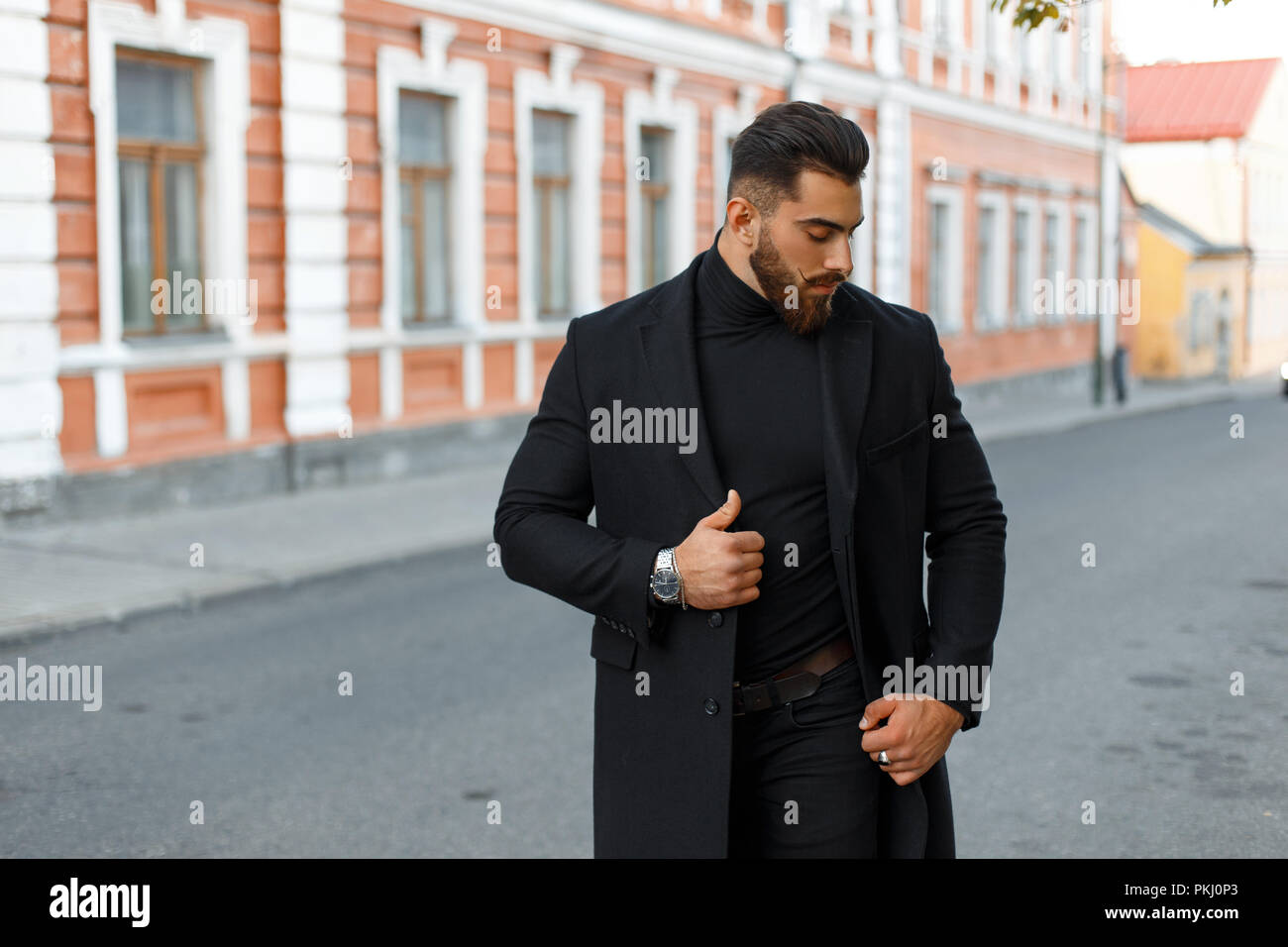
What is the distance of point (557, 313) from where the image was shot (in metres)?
19.4

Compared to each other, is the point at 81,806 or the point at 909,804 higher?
the point at 909,804

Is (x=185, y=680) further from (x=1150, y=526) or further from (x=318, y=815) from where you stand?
(x=1150, y=526)

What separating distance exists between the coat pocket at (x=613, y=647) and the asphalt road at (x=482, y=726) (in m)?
2.61

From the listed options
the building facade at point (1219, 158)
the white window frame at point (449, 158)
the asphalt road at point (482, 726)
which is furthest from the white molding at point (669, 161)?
the building facade at point (1219, 158)

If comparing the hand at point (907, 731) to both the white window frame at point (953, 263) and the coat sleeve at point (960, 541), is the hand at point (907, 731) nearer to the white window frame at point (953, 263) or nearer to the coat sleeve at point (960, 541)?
the coat sleeve at point (960, 541)

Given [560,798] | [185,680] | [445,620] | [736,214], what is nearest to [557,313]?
[445,620]

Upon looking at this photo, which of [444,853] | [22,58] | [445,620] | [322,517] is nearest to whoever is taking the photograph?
[444,853]

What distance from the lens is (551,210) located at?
1911 centimetres

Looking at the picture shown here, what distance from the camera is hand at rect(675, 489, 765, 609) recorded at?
2.78 meters

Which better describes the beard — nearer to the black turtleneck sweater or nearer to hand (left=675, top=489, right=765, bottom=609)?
the black turtleneck sweater

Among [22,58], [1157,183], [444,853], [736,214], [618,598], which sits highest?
[1157,183]

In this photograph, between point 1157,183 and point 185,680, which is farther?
point 1157,183

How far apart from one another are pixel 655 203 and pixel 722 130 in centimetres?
171

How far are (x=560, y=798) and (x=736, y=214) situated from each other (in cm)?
360
